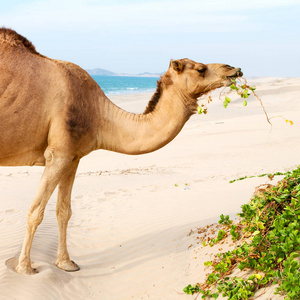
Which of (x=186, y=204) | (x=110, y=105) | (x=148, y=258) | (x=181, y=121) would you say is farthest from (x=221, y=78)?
(x=186, y=204)

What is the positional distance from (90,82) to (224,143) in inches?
557

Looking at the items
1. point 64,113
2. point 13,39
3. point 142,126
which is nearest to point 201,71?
point 142,126

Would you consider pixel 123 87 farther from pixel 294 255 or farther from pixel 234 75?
pixel 294 255

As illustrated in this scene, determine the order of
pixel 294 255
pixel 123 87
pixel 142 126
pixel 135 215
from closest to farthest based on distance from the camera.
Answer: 1. pixel 294 255
2. pixel 142 126
3. pixel 135 215
4. pixel 123 87

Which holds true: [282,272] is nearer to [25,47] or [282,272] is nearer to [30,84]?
[30,84]

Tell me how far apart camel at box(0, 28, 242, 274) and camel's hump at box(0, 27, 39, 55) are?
0.04ft

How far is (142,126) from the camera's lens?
20.3 feet

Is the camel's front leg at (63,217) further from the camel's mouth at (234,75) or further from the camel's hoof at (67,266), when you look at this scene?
the camel's mouth at (234,75)

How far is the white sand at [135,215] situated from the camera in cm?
601

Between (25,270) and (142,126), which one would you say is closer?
(25,270)

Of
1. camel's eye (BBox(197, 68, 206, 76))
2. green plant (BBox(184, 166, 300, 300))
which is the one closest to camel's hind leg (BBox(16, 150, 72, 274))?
camel's eye (BBox(197, 68, 206, 76))

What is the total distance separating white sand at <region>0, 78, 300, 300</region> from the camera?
6008mm

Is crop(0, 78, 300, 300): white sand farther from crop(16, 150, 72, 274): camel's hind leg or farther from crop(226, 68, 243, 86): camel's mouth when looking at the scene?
crop(226, 68, 243, 86): camel's mouth

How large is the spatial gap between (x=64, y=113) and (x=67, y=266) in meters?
2.35
